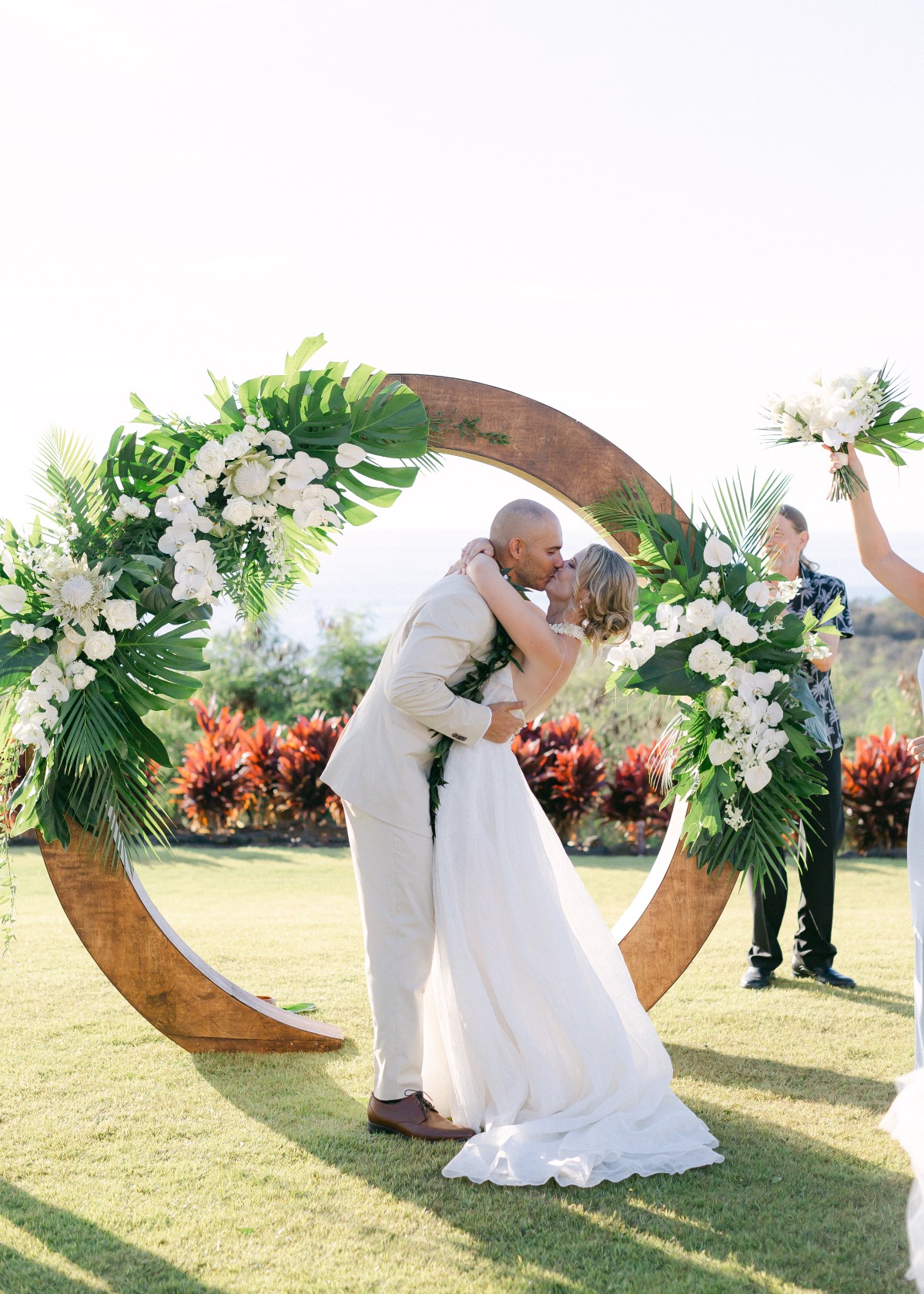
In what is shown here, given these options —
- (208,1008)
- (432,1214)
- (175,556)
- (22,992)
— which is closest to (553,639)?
(175,556)

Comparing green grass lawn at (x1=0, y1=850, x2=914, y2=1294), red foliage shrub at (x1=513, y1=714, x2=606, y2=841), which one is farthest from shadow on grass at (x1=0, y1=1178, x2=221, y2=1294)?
red foliage shrub at (x1=513, y1=714, x2=606, y2=841)

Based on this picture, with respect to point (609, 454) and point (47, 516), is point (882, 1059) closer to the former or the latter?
point (609, 454)

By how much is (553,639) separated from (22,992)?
338 cm

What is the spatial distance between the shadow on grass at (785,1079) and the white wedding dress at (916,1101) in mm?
865

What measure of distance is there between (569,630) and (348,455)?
103cm

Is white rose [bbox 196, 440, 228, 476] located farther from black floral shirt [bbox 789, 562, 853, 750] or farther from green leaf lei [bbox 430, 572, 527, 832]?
black floral shirt [bbox 789, 562, 853, 750]

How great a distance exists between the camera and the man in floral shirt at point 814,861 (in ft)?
17.8

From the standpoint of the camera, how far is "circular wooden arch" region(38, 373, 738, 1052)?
14.7 feet

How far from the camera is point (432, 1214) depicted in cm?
319

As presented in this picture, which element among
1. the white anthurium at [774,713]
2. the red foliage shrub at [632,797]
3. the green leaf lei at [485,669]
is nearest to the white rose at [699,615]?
the white anthurium at [774,713]

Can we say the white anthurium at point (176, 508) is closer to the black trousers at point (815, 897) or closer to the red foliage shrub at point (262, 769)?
the black trousers at point (815, 897)

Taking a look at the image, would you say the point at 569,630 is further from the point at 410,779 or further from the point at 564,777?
the point at 564,777

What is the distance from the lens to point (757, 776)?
4355 mm

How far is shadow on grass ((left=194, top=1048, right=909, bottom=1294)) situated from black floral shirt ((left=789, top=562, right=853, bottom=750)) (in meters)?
2.16
